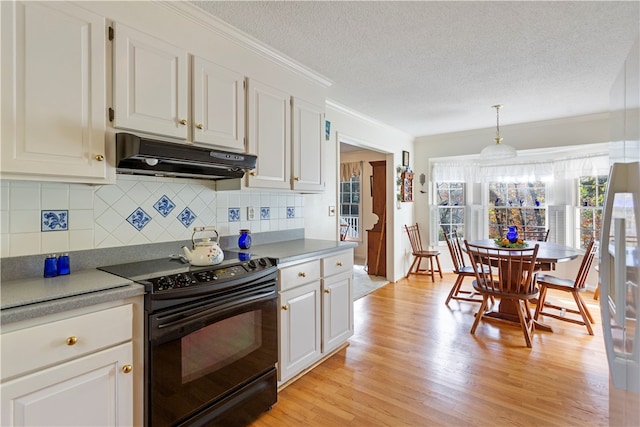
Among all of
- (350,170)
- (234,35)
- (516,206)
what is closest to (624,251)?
(234,35)

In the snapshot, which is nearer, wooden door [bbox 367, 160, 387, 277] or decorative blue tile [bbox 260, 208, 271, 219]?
decorative blue tile [bbox 260, 208, 271, 219]

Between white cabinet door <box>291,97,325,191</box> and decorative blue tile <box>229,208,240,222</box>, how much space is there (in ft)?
1.60

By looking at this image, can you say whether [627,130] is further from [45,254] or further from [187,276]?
[45,254]

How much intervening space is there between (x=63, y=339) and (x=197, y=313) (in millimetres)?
509

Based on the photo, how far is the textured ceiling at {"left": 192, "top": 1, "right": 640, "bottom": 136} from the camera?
1.89m

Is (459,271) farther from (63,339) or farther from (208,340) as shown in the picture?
(63,339)

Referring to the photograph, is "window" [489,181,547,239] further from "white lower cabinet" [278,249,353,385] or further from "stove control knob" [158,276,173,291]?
"stove control knob" [158,276,173,291]

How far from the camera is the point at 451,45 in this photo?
2.31m

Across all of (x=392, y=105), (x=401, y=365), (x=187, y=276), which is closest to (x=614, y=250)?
(x=187, y=276)

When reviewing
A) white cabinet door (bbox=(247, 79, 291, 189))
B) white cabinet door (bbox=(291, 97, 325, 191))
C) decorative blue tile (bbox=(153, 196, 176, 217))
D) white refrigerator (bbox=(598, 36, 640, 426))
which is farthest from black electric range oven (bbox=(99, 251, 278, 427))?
white refrigerator (bbox=(598, 36, 640, 426))

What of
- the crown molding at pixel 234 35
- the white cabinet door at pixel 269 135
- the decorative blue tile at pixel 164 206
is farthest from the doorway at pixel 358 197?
the decorative blue tile at pixel 164 206

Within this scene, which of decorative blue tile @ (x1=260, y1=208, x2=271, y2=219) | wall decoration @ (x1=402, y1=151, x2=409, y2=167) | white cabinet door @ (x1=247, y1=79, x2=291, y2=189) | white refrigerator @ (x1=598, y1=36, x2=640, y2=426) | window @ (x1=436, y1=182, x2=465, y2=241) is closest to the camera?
white refrigerator @ (x1=598, y1=36, x2=640, y2=426)

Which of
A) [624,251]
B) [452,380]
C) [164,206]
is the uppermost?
[164,206]

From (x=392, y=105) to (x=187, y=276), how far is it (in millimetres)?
3072
